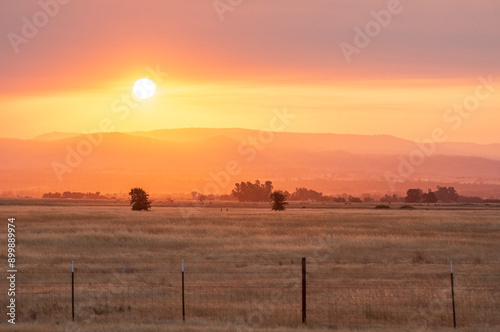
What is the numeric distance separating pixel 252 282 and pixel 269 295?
325cm

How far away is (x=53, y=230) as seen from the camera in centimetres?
6031

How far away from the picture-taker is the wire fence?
858 inches

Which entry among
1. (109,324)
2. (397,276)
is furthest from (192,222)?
(109,324)

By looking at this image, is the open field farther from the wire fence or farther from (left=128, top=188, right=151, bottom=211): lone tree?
(left=128, top=188, right=151, bottom=211): lone tree

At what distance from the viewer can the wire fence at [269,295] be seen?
21.8m

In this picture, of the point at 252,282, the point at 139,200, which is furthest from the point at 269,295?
the point at 139,200

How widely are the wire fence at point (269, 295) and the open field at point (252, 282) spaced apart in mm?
40

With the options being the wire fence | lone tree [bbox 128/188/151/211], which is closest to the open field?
the wire fence

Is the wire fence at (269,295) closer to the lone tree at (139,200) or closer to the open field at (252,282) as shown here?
the open field at (252,282)

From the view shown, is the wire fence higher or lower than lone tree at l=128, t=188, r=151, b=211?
lower

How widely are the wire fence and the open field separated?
0.04 metres

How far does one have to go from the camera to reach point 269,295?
26.2m

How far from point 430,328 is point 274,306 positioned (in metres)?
5.22

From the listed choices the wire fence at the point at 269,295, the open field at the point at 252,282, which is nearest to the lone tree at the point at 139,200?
the open field at the point at 252,282
